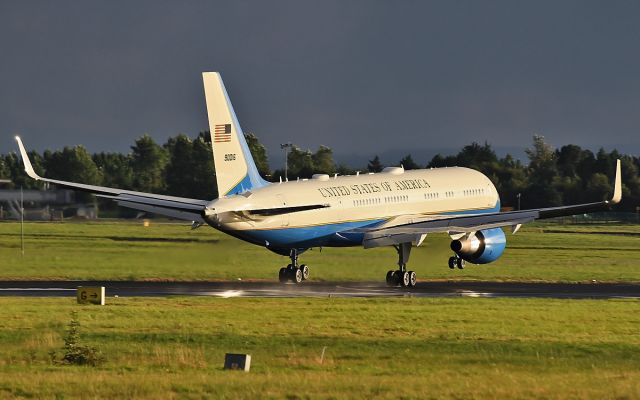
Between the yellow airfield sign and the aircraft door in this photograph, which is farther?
the aircraft door

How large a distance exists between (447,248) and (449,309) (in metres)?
18.6

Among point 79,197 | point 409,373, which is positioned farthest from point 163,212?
point 79,197

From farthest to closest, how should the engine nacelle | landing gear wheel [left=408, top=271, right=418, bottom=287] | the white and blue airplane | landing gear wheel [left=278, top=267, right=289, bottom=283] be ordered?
the engine nacelle < landing gear wheel [left=278, top=267, right=289, bottom=283] < landing gear wheel [left=408, top=271, right=418, bottom=287] < the white and blue airplane

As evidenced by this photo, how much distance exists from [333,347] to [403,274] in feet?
83.9

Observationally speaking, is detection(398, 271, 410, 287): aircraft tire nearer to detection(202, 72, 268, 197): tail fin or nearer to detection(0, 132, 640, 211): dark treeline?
detection(202, 72, 268, 197): tail fin

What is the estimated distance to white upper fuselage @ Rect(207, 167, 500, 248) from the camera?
6347cm

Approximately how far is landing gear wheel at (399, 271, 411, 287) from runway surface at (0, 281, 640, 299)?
501mm

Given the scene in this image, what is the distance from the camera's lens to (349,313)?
5100 centimetres

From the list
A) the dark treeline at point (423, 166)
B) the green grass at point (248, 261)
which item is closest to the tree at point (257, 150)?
the dark treeline at point (423, 166)

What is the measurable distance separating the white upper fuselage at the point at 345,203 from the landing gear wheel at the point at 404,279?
13.0 ft

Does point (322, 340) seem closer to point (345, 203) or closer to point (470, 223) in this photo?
point (470, 223)

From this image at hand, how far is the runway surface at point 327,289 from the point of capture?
60719 millimetres

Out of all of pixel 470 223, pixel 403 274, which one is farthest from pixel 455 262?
pixel 403 274

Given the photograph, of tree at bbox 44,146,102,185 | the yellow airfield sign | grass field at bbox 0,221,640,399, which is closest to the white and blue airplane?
grass field at bbox 0,221,640,399
